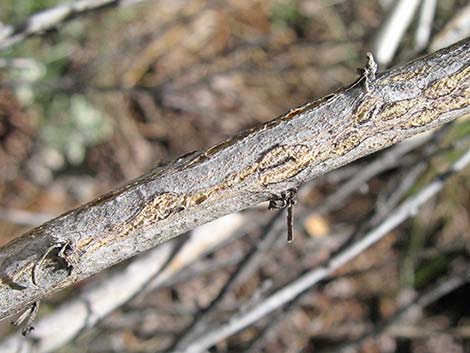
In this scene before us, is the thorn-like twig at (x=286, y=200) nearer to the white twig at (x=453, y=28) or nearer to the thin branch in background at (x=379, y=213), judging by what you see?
the thin branch in background at (x=379, y=213)

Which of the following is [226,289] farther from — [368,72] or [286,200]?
[368,72]

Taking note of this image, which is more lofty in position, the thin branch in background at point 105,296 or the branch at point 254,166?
the thin branch in background at point 105,296

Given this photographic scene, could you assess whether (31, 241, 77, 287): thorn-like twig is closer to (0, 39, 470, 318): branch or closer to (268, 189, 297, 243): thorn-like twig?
(0, 39, 470, 318): branch

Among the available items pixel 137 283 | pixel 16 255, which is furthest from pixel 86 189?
pixel 16 255

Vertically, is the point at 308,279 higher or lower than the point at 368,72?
higher

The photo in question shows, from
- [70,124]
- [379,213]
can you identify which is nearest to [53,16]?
[379,213]

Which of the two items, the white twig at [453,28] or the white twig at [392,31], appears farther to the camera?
the white twig at [392,31]

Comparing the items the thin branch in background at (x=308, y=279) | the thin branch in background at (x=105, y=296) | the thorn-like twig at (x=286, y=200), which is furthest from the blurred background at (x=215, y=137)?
the thorn-like twig at (x=286, y=200)
